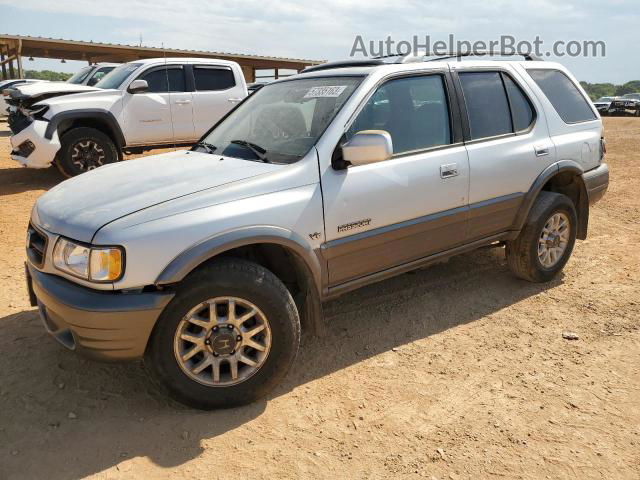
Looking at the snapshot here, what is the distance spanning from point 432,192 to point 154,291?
1.93m

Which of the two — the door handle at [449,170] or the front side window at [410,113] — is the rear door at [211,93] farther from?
the door handle at [449,170]

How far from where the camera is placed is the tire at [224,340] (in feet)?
8.66

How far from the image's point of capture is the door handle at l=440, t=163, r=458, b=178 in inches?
141

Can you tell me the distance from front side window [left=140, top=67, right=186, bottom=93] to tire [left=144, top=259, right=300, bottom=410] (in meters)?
6.95

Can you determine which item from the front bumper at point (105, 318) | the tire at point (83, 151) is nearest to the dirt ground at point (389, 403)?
the front bumper at point (105, 318)

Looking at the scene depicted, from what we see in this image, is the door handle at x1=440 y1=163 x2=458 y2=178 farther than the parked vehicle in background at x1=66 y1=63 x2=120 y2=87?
No

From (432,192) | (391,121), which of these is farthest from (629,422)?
(391,121)

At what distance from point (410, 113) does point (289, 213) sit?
1.24 meters

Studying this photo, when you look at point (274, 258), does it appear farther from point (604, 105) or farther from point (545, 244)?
point (604, 105)

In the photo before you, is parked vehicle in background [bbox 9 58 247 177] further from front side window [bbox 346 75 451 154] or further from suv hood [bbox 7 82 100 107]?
front side window [bbox 346 75 451 154]

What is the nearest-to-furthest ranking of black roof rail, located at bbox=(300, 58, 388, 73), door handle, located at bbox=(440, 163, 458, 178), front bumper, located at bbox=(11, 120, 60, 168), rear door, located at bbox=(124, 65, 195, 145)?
door handle, located at bbox=(440, 163, 458, 178)
black roof rail, located at bbox=(300, 58, 388, 73)
front bumper, located at bbox=(11, 120, 60, 168)
rear door, located at bbox=(124, 65, 195, 145)

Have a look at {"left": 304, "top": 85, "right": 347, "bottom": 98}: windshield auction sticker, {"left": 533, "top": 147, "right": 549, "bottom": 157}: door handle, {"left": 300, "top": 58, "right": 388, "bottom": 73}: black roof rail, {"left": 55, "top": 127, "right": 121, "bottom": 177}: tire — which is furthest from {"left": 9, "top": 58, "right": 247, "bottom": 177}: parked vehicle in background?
{"left": 533, "top": 147, "right": 549, "bottom": 157}: door handle

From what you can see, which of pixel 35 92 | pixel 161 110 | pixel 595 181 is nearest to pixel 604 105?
pixel 161 110

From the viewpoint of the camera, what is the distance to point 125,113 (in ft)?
27.7
